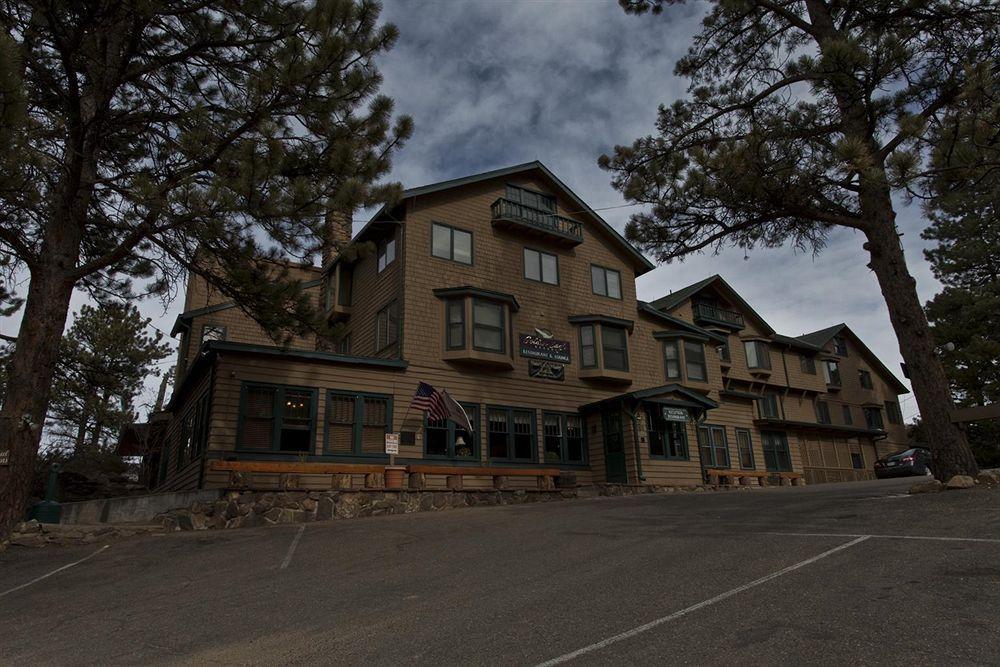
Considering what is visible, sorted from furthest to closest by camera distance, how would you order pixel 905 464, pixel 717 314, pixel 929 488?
pixel 717 314 → pixel 905 464 → pixel 929 488

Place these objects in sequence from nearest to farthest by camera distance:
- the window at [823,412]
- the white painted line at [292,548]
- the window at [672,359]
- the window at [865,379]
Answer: the white painted line at [292,548]
the window at [672,359]
the window at [823,412]
the window at [865,379]

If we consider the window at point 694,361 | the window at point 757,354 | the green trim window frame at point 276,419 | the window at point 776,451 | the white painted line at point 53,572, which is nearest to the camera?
the white painted line at point 53,572

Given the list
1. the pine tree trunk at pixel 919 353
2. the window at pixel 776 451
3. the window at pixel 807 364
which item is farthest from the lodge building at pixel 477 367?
the window at pixel 807 364

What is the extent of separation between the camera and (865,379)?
3991 centimetres

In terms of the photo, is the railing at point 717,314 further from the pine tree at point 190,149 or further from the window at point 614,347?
the pine tree at point 190,149

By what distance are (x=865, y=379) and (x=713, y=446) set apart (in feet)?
68.8

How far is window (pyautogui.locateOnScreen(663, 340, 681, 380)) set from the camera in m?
24.5

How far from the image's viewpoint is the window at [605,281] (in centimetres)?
2356

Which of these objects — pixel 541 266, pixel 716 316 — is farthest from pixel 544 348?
pixel 716 316

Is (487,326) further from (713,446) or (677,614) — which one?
(677,614)

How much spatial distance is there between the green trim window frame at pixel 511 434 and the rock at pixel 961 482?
36.9 ft

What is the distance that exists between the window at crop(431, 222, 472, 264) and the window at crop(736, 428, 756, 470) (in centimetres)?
1430

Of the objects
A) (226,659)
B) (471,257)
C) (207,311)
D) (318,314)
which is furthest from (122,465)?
(226,659)

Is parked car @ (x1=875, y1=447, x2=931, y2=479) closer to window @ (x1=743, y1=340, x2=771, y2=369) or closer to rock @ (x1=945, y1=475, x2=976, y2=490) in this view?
window @ (x1=743, y1=340, x2=771, y2=369)
